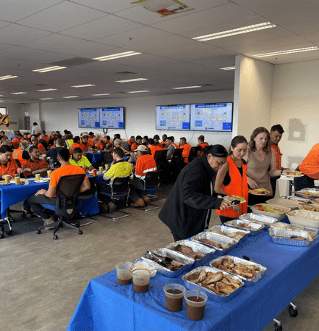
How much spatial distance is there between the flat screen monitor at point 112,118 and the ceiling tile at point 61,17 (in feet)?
33.1

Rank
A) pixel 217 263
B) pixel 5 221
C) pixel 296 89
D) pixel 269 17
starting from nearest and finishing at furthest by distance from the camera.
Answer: pixel 217 263, pixel 269 17, pixel 5 221, pixel 296 89

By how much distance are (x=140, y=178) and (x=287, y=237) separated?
12.3ft

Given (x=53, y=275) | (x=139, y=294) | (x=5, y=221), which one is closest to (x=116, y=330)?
(x=139, y=294)

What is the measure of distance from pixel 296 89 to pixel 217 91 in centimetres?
507

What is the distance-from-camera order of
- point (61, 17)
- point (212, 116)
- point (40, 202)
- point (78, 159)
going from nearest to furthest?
point (61, 17) < point (40, 202) < point (78, 159) < point (212, 116)

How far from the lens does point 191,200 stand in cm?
212

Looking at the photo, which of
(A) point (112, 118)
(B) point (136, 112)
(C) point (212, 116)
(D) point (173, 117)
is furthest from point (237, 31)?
(A) point (112, 118)

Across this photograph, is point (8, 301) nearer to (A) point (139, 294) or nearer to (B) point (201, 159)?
(A) point (139, 294)

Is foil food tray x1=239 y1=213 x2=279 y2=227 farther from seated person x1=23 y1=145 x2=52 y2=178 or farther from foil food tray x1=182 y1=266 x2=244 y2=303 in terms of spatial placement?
seated person x1=23 y1=145 x2=52 y2=178

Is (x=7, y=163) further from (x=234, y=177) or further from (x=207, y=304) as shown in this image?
(x=207, y=304)

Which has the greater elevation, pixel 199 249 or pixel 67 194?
pixel 199 249

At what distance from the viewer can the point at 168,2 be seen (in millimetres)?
2857

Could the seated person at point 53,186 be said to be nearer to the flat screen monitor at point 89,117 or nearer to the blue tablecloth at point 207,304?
the blue tablecloth at point 207,304

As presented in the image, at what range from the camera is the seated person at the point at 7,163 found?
4770mm
